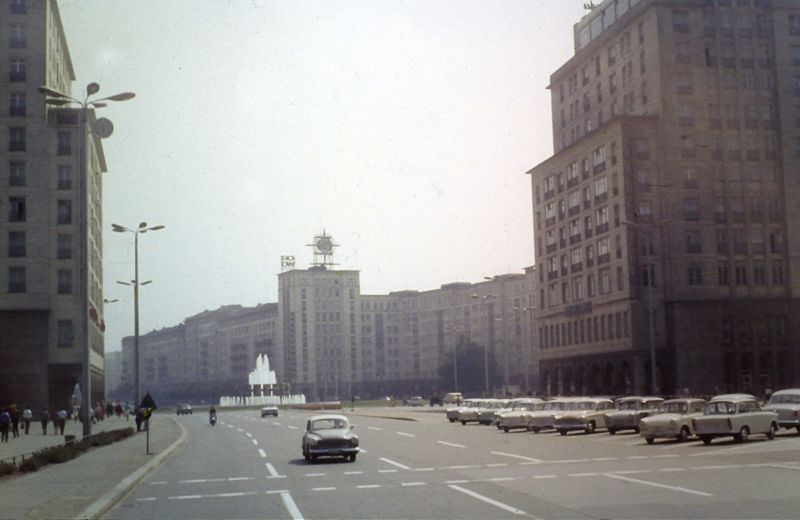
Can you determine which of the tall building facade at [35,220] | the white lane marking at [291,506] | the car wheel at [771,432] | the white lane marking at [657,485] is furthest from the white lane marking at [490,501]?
the tall building facade at [35,220]

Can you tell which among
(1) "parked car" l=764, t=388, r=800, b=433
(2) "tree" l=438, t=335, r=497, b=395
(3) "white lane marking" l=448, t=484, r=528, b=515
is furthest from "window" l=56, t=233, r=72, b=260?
(2) "tree" l=438, t=335, r=497, b=395

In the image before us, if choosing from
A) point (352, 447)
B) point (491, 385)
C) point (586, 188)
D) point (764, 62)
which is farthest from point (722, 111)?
point (491, 385)

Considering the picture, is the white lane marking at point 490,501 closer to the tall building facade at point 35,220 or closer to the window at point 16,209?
the tall building facade at point 35,220

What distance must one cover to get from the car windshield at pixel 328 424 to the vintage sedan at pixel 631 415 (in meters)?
14.1

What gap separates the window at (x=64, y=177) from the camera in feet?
268

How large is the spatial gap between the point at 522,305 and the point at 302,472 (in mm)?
164559

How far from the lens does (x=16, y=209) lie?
7938cm

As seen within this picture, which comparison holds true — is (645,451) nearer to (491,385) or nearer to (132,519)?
(132,519)

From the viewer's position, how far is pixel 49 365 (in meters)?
80.3

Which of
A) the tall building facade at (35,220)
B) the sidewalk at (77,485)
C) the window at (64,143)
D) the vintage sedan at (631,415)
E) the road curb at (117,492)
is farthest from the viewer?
the window at (64,143)

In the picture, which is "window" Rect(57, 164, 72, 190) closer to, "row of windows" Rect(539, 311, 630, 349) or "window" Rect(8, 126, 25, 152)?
"window" Rect(8, 126, 25, 152)

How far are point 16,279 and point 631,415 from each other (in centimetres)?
5710

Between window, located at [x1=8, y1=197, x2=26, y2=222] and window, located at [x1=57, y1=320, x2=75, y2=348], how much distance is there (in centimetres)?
924

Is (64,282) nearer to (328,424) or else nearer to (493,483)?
(328,424)
